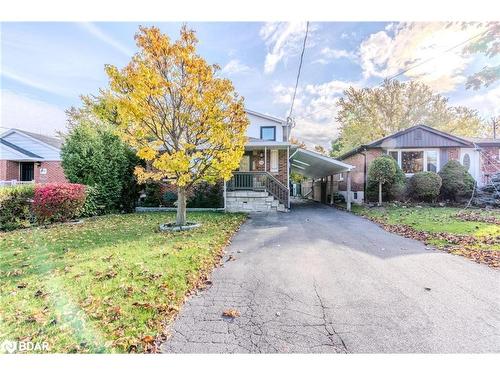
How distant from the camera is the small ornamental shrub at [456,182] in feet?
44.3

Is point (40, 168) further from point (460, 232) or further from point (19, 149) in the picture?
point (460, 232)

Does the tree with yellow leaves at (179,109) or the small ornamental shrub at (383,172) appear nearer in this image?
the tree with yellow leaves at (179,109)

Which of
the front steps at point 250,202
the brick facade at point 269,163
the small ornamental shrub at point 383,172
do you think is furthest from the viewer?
the brick facade at point 269,163

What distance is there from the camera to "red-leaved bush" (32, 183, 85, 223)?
8242mm

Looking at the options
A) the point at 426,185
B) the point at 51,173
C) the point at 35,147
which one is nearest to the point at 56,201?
the point at 51,173

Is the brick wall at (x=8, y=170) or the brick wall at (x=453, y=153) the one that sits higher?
the brick wall at (x=453, y=153)

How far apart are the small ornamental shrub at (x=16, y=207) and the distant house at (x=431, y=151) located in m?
16.4

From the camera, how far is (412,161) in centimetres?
1572

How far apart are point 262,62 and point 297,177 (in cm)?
3172

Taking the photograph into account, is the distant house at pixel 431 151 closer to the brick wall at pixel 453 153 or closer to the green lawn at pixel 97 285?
the brick wall at pixel 453 153

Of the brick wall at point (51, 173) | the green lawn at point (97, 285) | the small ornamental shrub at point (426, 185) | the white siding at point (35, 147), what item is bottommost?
the green lawn at point (97, 285)

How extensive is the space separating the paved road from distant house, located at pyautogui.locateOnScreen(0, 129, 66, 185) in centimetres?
1960

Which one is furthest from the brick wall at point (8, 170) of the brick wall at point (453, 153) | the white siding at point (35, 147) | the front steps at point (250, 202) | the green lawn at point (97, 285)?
the brick wall at point (453, 153)
